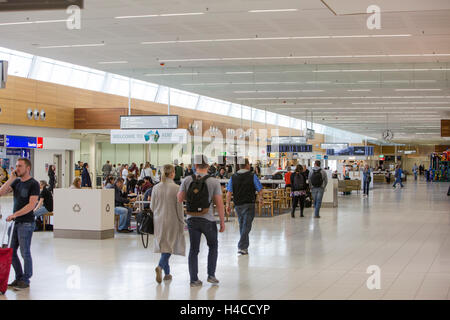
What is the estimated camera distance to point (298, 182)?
17656 millimetres

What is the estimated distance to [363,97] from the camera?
96.7 ft

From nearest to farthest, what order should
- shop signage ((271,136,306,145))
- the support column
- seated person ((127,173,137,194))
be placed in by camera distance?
seated person ((127,173,137,194))
the support column
shop signage ((271,136,306,145))

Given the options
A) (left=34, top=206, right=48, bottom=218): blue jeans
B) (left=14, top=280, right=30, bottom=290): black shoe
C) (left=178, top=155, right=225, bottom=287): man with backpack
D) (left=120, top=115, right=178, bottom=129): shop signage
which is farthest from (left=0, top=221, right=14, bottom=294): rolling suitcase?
(left=120, top=115, right=178, bottom=129): shop signage

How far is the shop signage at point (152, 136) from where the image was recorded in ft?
72.6

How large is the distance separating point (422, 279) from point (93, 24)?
11140 mm

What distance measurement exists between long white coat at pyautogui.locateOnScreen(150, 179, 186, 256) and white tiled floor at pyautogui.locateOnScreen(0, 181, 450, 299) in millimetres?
459

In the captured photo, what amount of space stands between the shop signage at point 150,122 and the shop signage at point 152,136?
15 centimetres

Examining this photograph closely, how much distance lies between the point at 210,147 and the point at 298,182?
57.5 ft

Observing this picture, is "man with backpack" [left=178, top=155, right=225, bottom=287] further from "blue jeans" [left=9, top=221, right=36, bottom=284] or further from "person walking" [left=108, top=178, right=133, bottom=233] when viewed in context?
"person walking" [left=108, top=178, right=133, bottom=233]

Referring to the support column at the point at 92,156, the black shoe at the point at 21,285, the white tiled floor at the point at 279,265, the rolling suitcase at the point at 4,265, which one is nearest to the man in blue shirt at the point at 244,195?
the white tiled floor at the point at 279,265

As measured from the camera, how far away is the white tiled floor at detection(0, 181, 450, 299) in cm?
699

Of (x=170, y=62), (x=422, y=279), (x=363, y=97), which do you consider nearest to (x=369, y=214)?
(x=170, y=62)

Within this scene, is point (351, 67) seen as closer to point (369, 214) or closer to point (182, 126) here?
point (369, 214)

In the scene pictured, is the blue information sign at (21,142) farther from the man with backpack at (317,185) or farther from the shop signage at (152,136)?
the man with backpack at (317,185)
